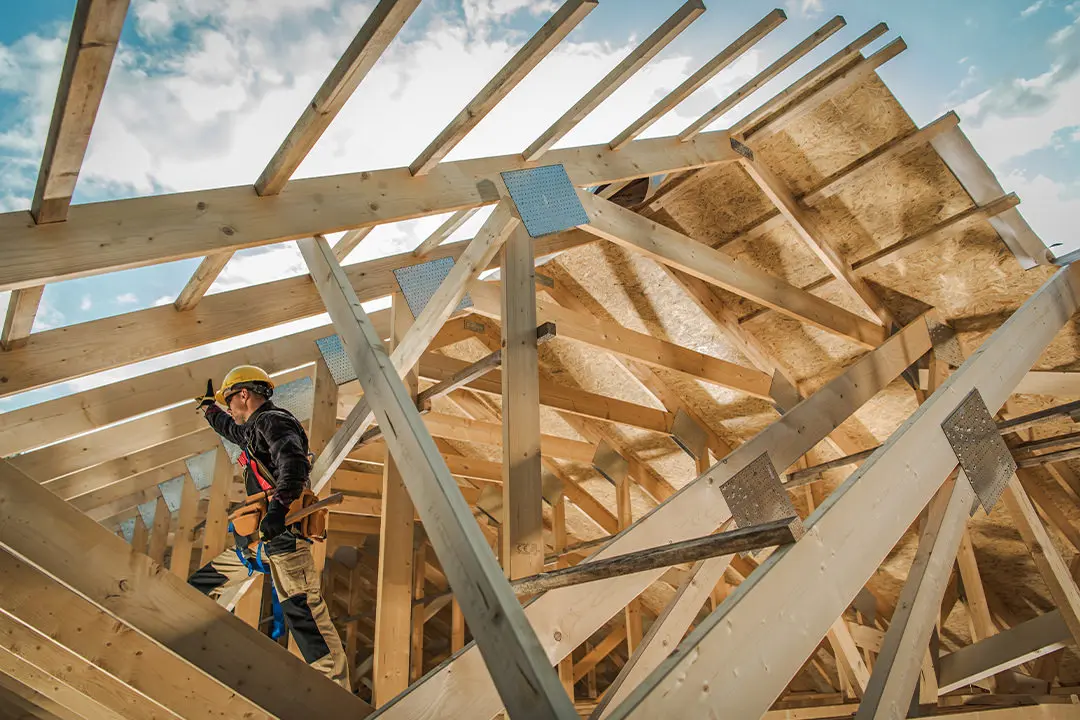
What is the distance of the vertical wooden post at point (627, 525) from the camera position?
642 centimetres

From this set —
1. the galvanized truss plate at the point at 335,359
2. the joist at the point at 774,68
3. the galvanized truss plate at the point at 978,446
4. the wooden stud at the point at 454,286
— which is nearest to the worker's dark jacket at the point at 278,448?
the wooden stud at the point at 454,286

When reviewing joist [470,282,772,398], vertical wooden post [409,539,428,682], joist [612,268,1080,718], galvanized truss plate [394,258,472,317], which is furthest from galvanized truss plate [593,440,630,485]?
joist [612,268,1080,718]

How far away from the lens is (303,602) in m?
3.08

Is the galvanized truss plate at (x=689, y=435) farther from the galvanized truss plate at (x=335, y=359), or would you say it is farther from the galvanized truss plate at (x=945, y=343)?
the galvanized truss plate at (x=335, y=359)

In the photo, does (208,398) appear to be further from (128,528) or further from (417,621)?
(128,528)

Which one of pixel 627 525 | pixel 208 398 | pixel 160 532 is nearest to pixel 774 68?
pixel 208 398

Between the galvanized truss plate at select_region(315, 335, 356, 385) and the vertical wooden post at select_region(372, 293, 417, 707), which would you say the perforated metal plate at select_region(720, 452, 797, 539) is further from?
the galvanized truss plate at select_region(315, 335, 356, 385)

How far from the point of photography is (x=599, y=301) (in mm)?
6109

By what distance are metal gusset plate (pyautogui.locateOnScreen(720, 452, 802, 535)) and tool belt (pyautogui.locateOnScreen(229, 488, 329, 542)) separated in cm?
161

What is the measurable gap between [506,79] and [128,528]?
740 cm

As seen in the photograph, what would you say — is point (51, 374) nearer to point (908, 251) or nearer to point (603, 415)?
point (603, 415)

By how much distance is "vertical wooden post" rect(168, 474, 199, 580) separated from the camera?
19.2 ft

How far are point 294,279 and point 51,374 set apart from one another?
1177 mm

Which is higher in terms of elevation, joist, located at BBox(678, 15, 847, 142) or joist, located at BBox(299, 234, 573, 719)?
joist, located at BBox(678, 15, 847, 142)
